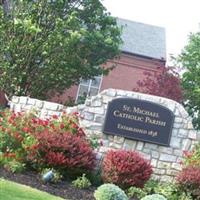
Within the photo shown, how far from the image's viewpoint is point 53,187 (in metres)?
10.9

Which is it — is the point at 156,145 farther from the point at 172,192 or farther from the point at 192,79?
the point at 192,79

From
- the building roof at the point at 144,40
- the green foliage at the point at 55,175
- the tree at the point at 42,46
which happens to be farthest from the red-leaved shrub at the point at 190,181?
the building roof at the point at 144,40

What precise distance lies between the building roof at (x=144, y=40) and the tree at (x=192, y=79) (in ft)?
8.19

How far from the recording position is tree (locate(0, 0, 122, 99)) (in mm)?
17625

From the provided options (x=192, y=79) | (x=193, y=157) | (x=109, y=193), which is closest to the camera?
(x=109, y=193)

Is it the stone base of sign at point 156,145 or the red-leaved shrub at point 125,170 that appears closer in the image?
the red-leaved shrub at point 125,170

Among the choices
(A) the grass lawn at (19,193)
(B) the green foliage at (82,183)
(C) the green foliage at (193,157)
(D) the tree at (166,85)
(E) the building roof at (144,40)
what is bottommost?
(A) the grass lawn at (19,193)

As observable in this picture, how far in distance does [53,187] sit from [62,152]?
1.04 meters

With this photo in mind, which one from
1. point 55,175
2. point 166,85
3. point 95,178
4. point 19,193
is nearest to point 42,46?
point 166,85

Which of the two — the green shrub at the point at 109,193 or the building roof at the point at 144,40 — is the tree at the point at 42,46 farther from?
the building roof at the point at 144,40

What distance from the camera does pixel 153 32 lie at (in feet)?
105

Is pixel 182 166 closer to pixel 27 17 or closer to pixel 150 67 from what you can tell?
pixel 27 17

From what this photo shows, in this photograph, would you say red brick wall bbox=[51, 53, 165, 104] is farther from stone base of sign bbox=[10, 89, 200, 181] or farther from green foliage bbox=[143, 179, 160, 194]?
green foliage bbox=[143, 179, 160, 194]

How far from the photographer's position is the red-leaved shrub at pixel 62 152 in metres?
11.6
